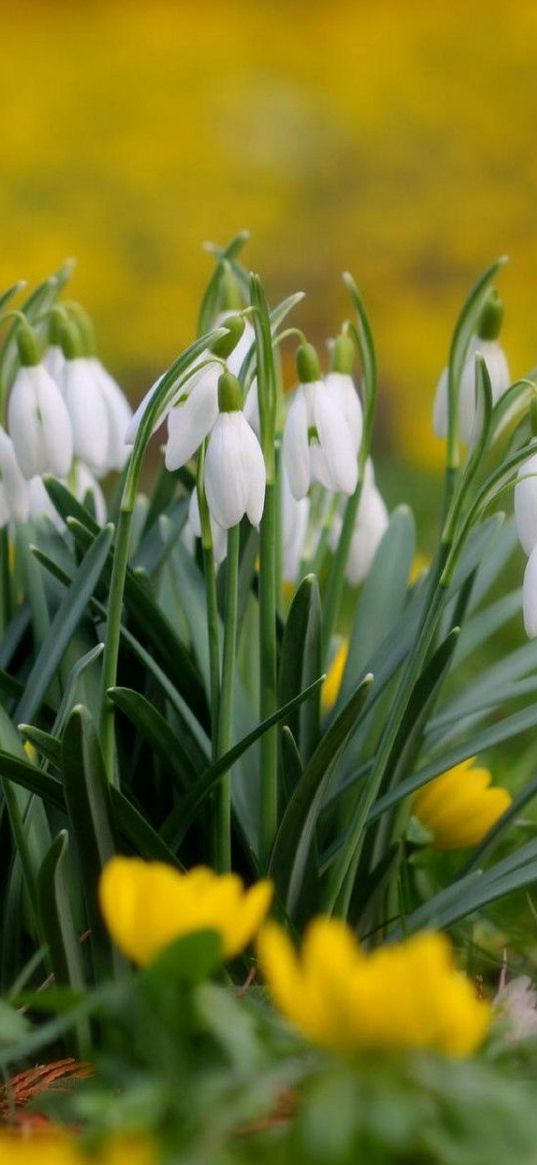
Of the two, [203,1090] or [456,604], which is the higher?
[456,604]

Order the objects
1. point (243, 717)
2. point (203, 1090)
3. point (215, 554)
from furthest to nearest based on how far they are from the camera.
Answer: point (243, 717) → point (215, 554) → point (203, 1090)

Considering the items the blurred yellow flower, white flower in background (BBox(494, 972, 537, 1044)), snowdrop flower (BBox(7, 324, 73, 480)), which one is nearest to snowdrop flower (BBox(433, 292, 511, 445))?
snowdrop flower (BBox(7, 324, 73, 480))

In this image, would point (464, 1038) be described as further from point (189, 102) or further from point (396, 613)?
point (189, 102)

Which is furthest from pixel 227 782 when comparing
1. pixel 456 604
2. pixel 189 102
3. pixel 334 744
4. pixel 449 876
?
pixel 189 102

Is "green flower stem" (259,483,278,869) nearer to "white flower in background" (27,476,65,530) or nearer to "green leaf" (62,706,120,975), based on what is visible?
"green leaf" (62,706,120,975)

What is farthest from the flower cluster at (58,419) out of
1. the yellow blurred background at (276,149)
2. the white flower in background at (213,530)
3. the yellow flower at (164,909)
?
the yellow blurred background at (276,149)

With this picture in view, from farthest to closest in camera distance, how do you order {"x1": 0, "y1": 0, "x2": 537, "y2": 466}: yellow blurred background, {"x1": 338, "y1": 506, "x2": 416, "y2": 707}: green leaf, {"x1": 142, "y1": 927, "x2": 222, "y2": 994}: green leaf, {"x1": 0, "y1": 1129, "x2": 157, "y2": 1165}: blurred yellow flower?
{"x1": 0, "y1": 0, "x2": 537, "y2": 466}: yellow blurred background < {"x1": 338, "y1": 506, "x2": 416, "y2": 707}: green leaf < {"x1": 142, "y1": 927, "x2": 222, "y2": 994}: green leaf < {"x1": 0, "y1": 1129, "x2": 157, "y2": 1165}: blurred yellow flower

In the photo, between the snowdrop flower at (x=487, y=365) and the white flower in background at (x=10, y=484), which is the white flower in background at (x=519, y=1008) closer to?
the snowdrop flower at (x=487, y=365)
